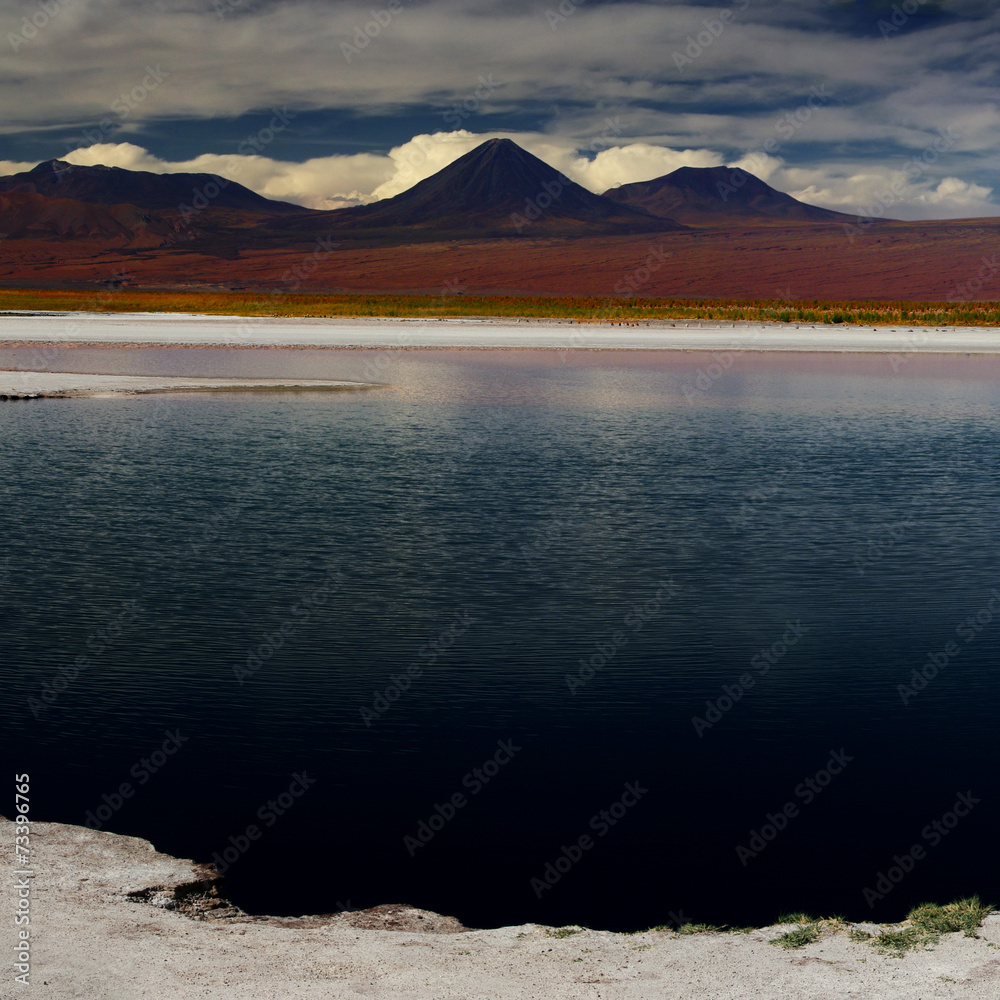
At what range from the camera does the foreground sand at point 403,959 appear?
5531 millimetres

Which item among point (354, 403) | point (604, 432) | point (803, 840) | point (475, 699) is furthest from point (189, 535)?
point (354, 403)

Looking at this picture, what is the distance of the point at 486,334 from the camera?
63062 mm

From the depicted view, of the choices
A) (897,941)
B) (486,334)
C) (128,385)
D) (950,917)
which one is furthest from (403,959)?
(486,334)

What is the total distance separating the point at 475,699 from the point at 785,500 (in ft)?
33.4

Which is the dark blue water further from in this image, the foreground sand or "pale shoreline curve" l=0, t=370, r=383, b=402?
"pale shoreline curve" l=0, t=370, r=383, b=402

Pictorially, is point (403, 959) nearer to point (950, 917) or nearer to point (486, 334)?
point (950, 917)

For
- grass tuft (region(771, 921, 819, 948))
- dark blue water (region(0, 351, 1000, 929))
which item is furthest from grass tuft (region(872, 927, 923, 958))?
dark blue water (region(0, 351, 1000, 929))

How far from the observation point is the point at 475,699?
989 cm

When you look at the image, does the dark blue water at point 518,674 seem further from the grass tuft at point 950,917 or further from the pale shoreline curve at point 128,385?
the pale shoreline curve at point 128,385

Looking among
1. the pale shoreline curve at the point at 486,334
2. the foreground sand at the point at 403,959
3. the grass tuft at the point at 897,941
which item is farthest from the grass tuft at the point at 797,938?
the pale shoreline curve at the point at 486,334

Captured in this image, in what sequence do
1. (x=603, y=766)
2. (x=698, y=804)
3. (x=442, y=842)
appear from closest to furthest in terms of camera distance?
(x=442, y=842), (x=698, y=804), (x=603, y=766)

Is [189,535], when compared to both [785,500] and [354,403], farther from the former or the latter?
[354,403]

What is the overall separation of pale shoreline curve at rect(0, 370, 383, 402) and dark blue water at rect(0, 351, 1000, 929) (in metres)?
10.5

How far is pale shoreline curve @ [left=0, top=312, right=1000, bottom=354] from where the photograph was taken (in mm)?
55812
